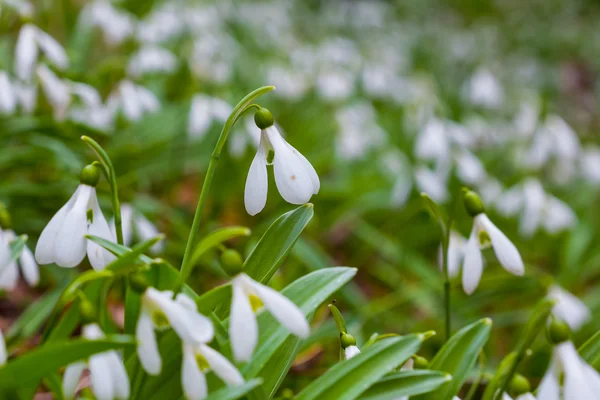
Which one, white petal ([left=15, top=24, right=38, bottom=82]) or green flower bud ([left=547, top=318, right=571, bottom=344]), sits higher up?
white petal ([left=15, top=24, right=38, bottom=82])

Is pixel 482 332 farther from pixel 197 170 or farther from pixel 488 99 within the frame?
pixel 488 99

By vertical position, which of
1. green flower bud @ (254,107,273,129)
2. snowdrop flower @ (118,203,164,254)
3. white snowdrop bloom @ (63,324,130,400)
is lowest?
snowdrop flower @ (118,203,164,254)

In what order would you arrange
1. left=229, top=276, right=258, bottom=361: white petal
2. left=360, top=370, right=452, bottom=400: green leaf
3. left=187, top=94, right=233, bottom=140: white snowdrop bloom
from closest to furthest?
left=229, top=276, right=258, bottom=361: white petal → left=360, top=370, right=452, bottom=400: green leaf → left=187, top=94, right=233, bottom=140: white snowdrop bloom

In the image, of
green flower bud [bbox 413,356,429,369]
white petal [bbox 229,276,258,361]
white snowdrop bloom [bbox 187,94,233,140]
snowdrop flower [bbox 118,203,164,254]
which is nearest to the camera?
white petal [bbox 229,276,258,361]

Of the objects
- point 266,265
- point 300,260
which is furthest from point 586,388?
point 300,260

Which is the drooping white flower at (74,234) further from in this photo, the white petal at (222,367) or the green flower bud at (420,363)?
the green flower bud at (420,363)

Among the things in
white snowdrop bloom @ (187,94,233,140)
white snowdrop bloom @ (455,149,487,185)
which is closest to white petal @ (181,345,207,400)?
white snowdrop bloom @ (187,94,233,140)

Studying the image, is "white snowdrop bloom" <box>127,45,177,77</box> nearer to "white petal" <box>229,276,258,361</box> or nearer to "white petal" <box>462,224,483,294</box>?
"white petal" <box>462,224,483,294</box>

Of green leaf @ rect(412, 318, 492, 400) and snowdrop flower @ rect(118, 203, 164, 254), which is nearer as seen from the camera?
green leaf @ rect(412, 318, 492, 400)
